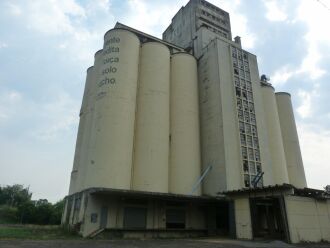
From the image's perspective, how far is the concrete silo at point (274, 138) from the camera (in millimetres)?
39062

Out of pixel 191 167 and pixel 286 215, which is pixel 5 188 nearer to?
pixel 191 167

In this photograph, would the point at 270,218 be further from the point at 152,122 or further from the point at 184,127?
the point at 152,122

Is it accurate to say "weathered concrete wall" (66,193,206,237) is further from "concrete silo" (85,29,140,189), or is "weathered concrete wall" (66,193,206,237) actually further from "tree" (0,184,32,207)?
"tree" (0,184,32,207)

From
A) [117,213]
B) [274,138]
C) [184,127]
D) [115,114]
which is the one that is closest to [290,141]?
[274,138]

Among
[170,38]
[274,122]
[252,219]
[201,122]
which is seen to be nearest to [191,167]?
[201,122]

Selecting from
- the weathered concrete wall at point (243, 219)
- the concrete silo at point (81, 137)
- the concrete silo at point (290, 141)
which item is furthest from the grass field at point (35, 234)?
the concrete silo at point (290, 141)

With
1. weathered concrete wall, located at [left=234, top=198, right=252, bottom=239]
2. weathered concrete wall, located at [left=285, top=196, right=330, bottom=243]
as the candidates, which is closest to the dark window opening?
weathered concrete wall, located at [left=234, top=198, right=252, bottom=239]

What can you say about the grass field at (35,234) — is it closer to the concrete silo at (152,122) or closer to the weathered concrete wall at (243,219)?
the concrete silo at (152,122)

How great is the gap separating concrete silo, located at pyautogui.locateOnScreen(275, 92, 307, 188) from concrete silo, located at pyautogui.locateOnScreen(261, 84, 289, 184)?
10.7 feet

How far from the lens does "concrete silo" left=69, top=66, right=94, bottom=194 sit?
35325 millimetres

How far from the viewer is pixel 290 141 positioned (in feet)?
147

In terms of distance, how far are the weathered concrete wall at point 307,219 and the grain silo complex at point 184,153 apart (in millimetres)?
82

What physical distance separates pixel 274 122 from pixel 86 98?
2863 centimetres

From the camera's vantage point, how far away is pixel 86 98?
41.3m
